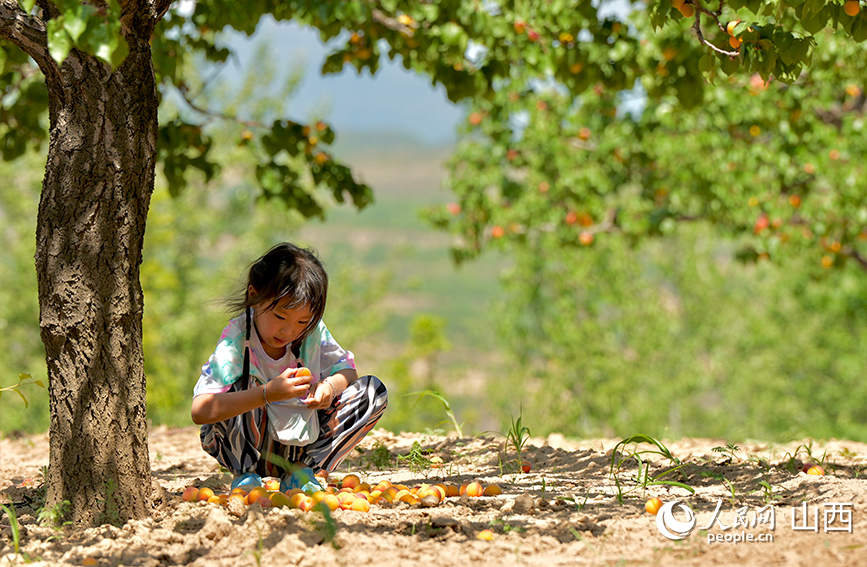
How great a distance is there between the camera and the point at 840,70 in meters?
6.12

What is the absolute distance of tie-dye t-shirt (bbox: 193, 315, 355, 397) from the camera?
2.68 m

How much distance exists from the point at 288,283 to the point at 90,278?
64cm

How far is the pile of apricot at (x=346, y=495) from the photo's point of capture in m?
2.62

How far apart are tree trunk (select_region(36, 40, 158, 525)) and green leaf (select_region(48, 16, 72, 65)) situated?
64 cm

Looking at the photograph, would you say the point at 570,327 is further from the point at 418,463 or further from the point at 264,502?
the point at 264,502

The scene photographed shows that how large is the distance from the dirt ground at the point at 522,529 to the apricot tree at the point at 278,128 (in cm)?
25

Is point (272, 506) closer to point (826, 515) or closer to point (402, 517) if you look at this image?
point (402, 517)

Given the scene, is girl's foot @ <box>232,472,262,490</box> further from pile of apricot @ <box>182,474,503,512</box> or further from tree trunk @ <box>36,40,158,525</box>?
tree trunk @ <box>36,40,158,525</box>

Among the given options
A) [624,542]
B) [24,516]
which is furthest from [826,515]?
[24,516]

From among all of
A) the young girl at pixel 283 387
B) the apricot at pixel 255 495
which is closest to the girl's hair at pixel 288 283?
the young girl at pixel 283 387

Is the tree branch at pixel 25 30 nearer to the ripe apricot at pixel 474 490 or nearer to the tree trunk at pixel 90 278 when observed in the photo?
the tree trunk at pixel 90 278

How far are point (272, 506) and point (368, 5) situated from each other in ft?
9.80

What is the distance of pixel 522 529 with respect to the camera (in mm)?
2400

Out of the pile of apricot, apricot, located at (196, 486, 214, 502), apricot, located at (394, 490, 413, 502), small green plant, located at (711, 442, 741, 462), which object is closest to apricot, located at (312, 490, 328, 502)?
the pile of apricot
